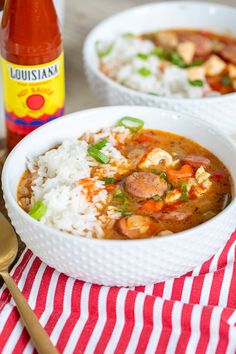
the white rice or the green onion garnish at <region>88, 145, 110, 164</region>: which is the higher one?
the green onion garnish at <region>88, 145, 110, 164</region>

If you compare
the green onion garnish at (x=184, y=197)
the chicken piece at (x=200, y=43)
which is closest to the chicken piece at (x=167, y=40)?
the chicken piece at (x=200, y=43)

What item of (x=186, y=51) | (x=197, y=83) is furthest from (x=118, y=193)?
(x=186, y=51)

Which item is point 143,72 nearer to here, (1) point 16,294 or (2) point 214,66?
(2) point 214,66

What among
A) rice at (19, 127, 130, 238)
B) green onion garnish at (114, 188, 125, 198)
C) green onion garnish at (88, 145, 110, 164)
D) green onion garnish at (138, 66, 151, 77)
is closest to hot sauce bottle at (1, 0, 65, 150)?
rice at (19, 127, 130, 238)

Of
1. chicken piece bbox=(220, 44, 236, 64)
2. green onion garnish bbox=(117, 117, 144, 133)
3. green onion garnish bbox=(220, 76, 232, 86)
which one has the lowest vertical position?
green onion garnish bbox=(220, 76, 232, 86)

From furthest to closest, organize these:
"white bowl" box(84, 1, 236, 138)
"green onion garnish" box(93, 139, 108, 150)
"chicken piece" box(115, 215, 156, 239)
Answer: "white bowl" box(84, 1, 236, 138), "green onion garnish" box(93, 139, 108, 150), "chicken piece" box(115, 215, 156, 239)

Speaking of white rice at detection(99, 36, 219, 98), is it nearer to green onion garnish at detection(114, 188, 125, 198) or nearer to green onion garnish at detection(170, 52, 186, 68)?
green onion garnish at detection(170, 52, 186, 68)

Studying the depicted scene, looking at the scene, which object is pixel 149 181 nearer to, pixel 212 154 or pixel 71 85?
pixel 212 154

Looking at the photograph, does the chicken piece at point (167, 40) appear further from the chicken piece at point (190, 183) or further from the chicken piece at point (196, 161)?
the chicken piece at point (190, 183)

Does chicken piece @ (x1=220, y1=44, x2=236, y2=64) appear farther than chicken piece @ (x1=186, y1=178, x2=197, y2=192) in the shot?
Yes
